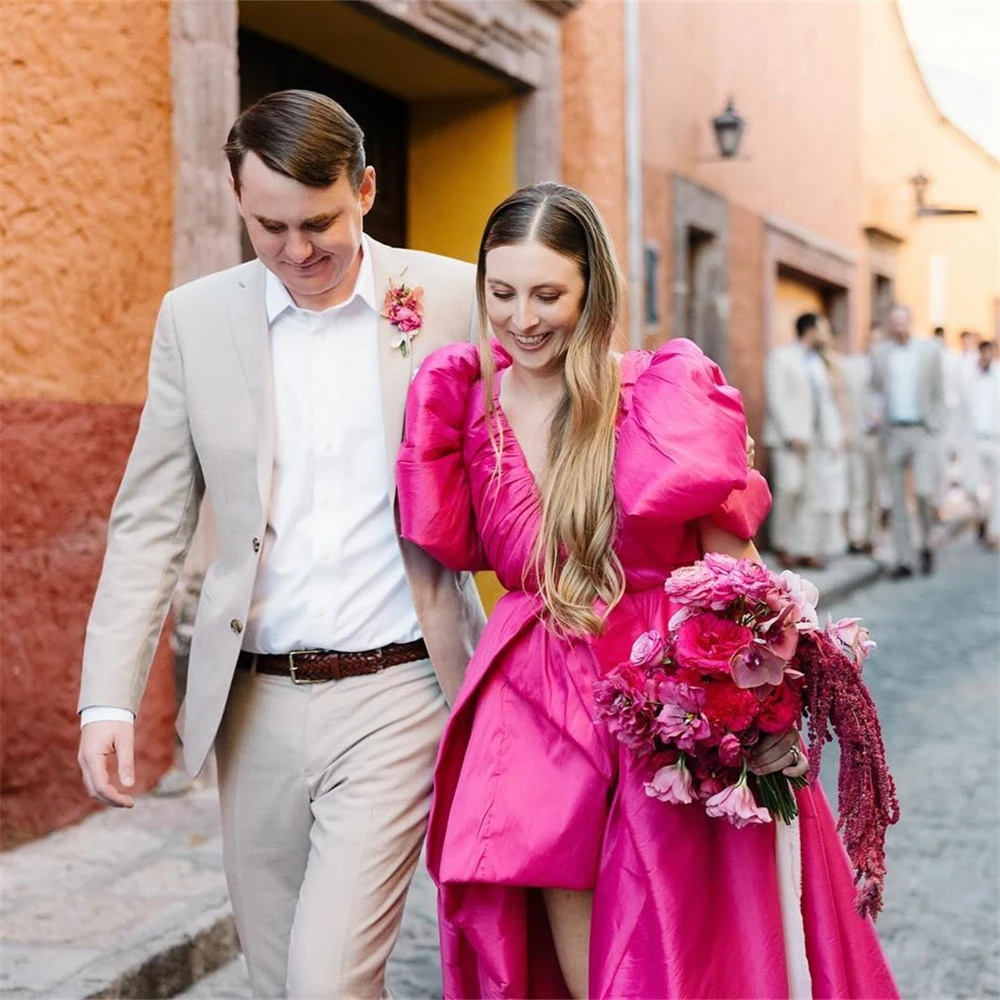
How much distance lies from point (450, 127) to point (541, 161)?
1.90 feet

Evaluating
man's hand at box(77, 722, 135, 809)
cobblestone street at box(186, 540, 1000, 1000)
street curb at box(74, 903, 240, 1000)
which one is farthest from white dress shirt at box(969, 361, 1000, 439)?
man's hand at box(77, 722, 135, 809)

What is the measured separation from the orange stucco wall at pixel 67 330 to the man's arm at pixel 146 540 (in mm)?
2304

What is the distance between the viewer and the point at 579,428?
2.74 metres

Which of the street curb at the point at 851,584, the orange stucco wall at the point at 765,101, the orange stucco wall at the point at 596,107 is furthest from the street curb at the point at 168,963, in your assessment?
the orange stucco wall at the point at 765,101

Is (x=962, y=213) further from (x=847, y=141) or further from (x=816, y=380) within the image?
(x=816, y=380)

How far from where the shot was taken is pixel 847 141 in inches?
679

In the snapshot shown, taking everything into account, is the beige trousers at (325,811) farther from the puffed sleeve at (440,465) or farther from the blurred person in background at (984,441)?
the blurred person in background at (984,441)

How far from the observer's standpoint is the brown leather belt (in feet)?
9.38

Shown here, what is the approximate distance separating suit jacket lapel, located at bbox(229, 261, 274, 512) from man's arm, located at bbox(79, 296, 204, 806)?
0.13 meters

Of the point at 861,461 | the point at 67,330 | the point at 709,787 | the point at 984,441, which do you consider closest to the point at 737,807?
the point at 709,787

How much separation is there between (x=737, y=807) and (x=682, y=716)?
164 mm

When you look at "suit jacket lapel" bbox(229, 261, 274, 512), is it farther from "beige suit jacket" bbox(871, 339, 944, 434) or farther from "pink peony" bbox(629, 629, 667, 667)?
"beige suit jacket" bbox(871, 339, 944, 434)

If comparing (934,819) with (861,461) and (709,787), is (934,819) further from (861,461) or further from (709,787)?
(861,461)

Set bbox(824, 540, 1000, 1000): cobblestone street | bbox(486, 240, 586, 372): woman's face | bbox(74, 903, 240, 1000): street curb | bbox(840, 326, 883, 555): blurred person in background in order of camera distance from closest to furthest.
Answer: bbox(486, 240, 586, 372): woman's face, bbox(74, 903, 240, 1000): street curb, bbox(824, 540, 1000, 1000): cobblestone street, bbox(840, 326, 883, 555): blurred person in background
